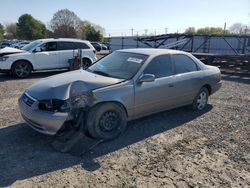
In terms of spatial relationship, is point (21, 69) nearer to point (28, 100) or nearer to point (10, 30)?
point (28, 100)

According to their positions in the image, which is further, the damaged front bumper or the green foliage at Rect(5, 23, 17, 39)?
the green foliage at Rect(5, 23, 17, 39)

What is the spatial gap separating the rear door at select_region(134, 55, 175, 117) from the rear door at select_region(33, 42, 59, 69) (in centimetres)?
748

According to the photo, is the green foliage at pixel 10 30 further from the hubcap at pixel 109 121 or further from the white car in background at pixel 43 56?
the hubcap at pixel 109 121

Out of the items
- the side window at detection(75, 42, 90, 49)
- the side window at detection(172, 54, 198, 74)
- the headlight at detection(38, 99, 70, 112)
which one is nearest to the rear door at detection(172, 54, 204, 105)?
the side window at detection(172, 54, 198, 74)

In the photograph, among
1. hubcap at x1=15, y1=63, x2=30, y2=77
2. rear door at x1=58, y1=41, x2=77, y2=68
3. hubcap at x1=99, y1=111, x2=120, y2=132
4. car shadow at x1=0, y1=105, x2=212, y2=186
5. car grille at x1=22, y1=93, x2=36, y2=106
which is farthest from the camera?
rear door at x1=58, y1=41, x2=77, y2=68

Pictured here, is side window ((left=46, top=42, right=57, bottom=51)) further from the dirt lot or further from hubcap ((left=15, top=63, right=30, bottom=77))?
the dirt lot

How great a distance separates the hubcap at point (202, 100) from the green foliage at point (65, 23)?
5588cm

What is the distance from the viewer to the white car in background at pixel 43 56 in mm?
10898

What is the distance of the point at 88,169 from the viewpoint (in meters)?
3.73

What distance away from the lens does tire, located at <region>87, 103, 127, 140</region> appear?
442 cm

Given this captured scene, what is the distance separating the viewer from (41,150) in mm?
4215

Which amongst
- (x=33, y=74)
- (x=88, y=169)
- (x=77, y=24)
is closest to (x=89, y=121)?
(x=88, y=169)

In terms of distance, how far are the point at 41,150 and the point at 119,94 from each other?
160 centimetres

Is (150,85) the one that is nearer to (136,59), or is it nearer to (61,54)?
(136,59)
